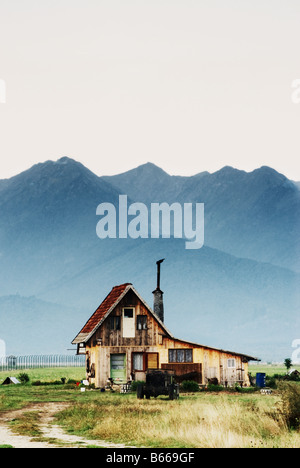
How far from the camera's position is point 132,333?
61500mm

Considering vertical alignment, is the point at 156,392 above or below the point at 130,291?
below

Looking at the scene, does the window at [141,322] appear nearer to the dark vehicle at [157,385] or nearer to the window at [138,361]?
the window at [138,361]

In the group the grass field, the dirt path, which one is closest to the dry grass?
the grass field

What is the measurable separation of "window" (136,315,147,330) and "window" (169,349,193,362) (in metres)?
2.82

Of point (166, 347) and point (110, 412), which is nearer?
point (110, 412)

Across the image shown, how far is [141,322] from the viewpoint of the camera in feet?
202

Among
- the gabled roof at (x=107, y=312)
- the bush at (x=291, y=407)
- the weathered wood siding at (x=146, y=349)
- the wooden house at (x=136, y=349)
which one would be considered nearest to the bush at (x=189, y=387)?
the wooden house at (x=136, y=349)

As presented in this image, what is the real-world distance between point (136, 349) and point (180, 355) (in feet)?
11.4

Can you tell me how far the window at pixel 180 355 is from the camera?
61844mm

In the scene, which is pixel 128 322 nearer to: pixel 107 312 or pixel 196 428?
pixel 107 312

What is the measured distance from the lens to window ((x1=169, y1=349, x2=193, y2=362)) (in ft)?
203
